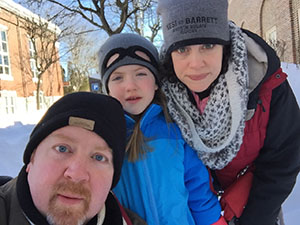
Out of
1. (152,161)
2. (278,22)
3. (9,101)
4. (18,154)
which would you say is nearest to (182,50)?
(152,161)

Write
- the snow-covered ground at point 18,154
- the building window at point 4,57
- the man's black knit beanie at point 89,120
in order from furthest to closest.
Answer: the building window at point 4,57
the snow-covered ground at point 18,154
the man's black knit beanie at point 89,120

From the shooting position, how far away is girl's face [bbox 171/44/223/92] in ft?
4.99

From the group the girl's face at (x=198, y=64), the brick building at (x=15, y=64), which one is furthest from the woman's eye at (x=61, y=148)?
the brick building at (x=15, y=64)

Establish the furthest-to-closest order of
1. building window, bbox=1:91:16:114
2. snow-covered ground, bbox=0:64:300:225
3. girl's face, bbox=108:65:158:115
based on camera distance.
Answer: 1. building window, bbox=1:91:16:114
2. snow-covered ground, bbox=0:64:300:225
3. girl's face, bbox=108:65:158:115

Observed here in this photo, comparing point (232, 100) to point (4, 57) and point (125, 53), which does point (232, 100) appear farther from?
point (4, 57)

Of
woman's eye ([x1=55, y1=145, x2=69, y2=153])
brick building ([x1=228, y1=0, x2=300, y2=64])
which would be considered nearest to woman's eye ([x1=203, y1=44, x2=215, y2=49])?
woman's eye ([x1=55, y1=145, x2=69, y2=153])

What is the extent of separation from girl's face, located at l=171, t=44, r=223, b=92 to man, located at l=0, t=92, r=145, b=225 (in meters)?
0.46

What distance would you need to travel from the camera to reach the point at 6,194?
1.20 m

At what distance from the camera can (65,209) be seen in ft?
3.67

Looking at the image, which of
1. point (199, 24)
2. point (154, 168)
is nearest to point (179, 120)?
point (154, 168)

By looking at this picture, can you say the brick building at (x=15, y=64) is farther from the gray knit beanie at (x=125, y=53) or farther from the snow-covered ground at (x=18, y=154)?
the gray knit beanie at (x=125, y=53)

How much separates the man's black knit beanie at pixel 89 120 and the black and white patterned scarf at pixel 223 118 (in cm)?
42

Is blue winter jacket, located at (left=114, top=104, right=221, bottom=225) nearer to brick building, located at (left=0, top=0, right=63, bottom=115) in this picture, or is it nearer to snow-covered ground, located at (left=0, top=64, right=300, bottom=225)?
snow-covered ground, located at (left=0, top=64, right=300, bottom=225)

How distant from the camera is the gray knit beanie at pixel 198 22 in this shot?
1502 mm
